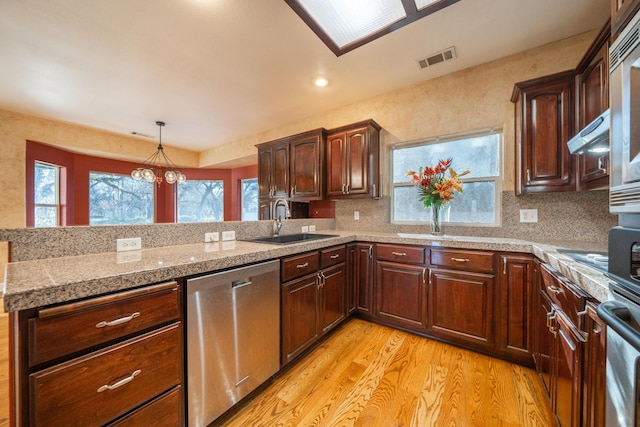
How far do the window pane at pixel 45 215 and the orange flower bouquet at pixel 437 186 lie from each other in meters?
6.06

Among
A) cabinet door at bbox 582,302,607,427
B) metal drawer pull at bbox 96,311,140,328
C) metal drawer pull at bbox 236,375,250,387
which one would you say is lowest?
metal drawer pull at bbox 236,375,250,387

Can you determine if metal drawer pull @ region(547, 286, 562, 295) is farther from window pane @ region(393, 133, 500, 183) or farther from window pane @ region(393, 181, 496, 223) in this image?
window pane @ region(393, 133, 500, 183)

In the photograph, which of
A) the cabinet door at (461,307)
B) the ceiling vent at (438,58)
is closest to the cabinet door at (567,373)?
the cabinet door at (461,307)

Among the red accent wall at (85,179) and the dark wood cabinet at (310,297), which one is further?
the red accent wall at (85,179)

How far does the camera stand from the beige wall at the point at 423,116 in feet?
7.25

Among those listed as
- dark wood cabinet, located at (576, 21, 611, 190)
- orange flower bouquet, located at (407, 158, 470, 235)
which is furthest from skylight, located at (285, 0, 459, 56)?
orange flower bouquet, located at (407, 158, 470, 235)

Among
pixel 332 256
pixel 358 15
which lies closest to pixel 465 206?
pixel 332 256

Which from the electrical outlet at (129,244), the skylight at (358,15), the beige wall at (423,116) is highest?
the skylight at (358,15)

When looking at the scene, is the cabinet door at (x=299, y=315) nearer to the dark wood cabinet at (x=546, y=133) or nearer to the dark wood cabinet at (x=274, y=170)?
the dark wood cabinet at (x=274, y=170)

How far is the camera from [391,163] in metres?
2.99

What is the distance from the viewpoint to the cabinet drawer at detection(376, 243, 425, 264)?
7.06ft

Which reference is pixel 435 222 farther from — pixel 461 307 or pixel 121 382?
pixel 121 382

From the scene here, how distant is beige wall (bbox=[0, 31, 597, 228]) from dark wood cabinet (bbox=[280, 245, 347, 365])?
156 centimetres

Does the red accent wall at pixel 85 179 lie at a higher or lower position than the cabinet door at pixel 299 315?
higher
